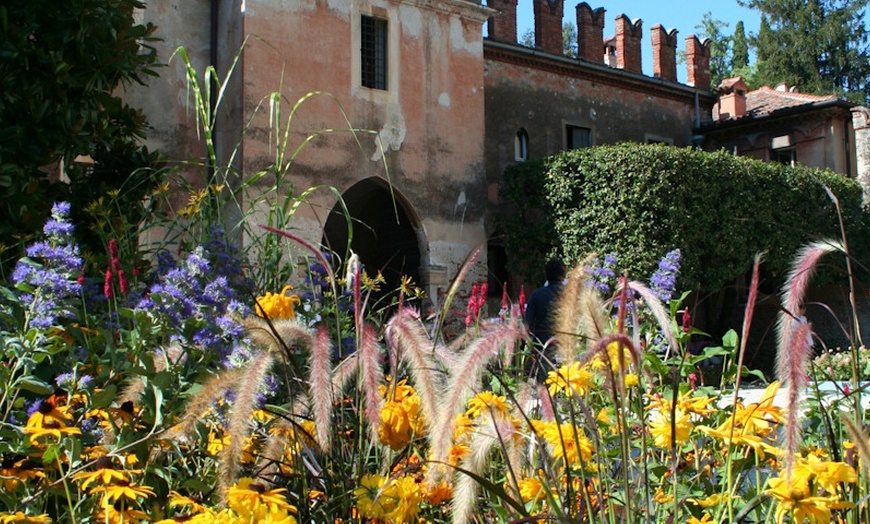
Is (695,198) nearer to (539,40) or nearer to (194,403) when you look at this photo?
(539,40)

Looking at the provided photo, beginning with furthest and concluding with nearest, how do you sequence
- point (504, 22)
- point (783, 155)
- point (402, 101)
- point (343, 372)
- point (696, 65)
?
1. point (696, 65)
2. point (783, 155)
3. point (504, 22)
4. point (402, 101)
5. point (343, 372)

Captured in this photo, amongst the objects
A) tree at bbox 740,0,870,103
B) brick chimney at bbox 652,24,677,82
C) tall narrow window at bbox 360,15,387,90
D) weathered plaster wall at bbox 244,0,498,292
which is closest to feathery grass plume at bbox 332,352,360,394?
weathered plaster wall at bbox 244,0,498,292

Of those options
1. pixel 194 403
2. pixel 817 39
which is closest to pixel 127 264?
pixel 194 403

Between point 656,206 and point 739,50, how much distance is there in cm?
2723

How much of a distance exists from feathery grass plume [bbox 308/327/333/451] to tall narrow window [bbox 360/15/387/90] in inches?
541

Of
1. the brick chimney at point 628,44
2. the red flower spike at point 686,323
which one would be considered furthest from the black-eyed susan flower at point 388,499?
the brick chimney at point 628,44

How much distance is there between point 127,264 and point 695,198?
12995mm

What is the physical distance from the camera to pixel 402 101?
1524cm

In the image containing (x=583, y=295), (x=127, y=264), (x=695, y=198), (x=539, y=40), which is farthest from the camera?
(x=539, y=40)

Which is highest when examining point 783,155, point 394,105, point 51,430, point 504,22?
point 504,22

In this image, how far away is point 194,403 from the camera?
1.81m

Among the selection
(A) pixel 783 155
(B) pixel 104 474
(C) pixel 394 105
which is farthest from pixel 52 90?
(A) pixel 783 155

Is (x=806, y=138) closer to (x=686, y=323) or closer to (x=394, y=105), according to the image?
(x=394, y=105)

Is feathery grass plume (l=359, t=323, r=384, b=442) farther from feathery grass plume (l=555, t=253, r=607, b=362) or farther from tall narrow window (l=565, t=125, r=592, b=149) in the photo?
tall narrow window (l=565, t=125, r=592, b=149)
